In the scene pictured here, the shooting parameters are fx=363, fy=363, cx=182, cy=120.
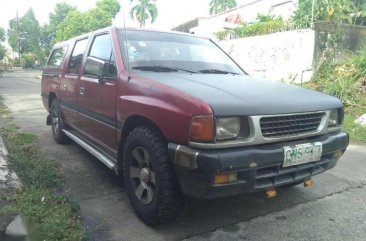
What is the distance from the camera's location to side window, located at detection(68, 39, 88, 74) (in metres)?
4.57

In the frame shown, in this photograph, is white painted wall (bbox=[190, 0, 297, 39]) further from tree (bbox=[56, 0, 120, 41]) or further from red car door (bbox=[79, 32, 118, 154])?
tree (bbox=[56, 0, 120, 41])

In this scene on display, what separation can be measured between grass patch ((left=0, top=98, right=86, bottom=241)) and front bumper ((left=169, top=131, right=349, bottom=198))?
36.7 inches

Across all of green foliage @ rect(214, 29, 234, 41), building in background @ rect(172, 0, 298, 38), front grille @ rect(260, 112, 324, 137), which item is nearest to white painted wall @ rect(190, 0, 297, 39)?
building in background @ rect(172, 0, 298, 38)

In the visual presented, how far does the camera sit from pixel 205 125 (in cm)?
242

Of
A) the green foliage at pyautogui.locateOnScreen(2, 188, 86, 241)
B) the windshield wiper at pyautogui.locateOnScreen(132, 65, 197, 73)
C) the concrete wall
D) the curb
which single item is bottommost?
the green foliage at pyautogui.locateOnScreen(2, 188, 86, 241)

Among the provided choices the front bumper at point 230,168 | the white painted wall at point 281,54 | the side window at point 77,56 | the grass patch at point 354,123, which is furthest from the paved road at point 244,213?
the white painted wall at point 281,54

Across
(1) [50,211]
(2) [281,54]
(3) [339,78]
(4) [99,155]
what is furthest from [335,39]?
(1) [50,211]

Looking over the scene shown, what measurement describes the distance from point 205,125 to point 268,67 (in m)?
9.77

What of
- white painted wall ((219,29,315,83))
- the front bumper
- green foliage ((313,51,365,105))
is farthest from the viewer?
white painted wall ((219,29,315,83))

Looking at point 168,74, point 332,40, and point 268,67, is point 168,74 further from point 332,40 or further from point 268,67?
point 268,67

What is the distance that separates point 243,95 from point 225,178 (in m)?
0.67

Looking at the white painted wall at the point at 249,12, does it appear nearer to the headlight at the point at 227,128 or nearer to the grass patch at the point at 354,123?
the grass patch at the point at 354,123

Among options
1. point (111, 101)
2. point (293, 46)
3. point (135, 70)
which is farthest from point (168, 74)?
point (293, 46)

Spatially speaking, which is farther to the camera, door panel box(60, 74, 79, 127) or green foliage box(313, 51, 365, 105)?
green foliage box(313, 51, 365, 105)
